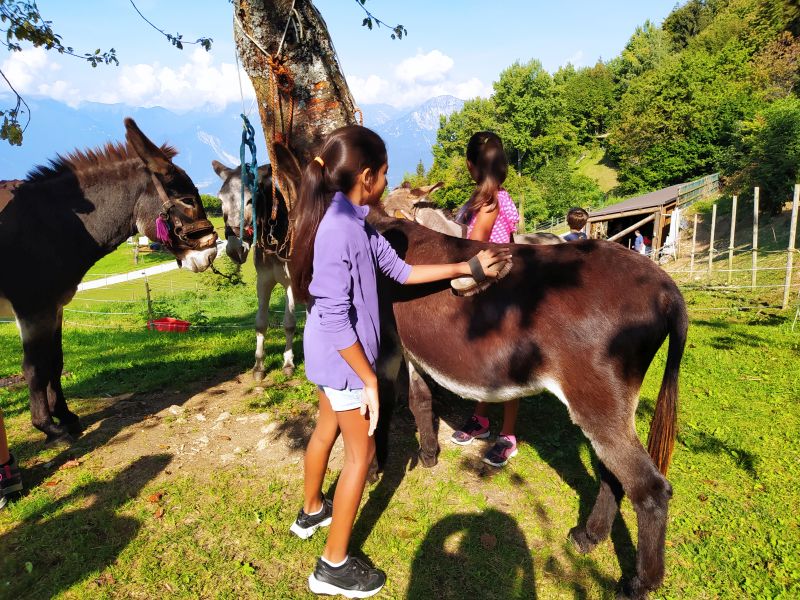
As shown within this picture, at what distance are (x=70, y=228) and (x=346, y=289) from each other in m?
3.03

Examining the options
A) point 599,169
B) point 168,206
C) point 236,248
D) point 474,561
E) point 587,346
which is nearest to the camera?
point 587,346

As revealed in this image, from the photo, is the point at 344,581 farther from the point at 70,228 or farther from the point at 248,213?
the point at 248,213

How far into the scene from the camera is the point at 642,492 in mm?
2348

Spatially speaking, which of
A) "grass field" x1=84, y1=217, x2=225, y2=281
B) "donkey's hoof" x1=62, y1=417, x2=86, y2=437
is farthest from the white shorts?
"grass field" x1=84, y1=217, x2=225, y2=281

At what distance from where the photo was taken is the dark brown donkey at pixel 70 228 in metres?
3.58

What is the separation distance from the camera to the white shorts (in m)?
2.26

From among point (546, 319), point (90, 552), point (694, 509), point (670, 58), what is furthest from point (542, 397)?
point (670, 58)

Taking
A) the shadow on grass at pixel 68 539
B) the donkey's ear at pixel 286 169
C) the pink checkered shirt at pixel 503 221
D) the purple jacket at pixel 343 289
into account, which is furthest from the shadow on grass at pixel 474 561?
the donkey's ear at pixel 286 169

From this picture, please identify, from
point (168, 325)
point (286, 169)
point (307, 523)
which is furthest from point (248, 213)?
point (168, 325)

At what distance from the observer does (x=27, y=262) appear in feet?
11.7

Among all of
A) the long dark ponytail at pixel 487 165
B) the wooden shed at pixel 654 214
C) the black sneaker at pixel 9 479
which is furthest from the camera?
the wooden shed at pixel 654 214

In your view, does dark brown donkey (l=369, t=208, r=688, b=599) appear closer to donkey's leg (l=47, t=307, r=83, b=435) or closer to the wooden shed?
donkey's leg (l=47, t=307, r=83, b=435)

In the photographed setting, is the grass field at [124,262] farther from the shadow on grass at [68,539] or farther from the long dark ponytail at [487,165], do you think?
the long dark ponytail at [487,165]

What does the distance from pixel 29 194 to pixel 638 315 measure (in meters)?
4.50
